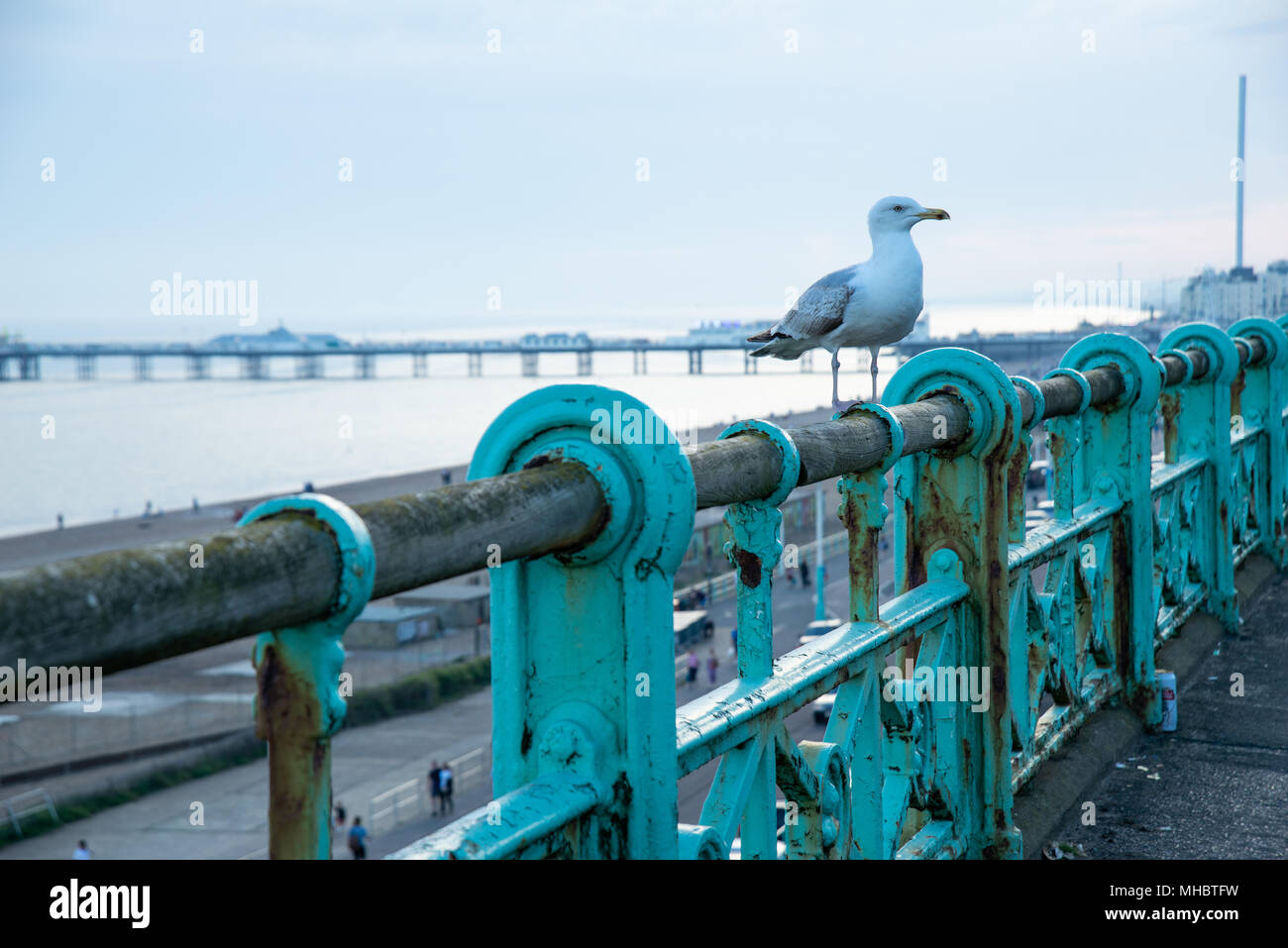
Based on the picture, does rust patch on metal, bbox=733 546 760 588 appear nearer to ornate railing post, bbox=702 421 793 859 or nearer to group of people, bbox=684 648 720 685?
ornate railing post, bbox=702 421 793 859

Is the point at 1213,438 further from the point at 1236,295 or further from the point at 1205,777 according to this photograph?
the point at 1236,295

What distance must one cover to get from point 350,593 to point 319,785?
0.19 metres

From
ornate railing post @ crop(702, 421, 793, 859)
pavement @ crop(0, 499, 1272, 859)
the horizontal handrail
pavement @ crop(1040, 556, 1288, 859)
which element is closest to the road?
pavement @ crop(0, 499, 1272, 859)

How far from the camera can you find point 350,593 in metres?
1.25

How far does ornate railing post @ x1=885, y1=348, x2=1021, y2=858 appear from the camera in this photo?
3.21m

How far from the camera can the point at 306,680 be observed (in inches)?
50.7

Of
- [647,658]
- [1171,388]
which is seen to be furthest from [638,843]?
[1171,388]

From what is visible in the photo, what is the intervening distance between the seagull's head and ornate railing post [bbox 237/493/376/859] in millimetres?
3595

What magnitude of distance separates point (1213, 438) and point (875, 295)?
209 centimetres

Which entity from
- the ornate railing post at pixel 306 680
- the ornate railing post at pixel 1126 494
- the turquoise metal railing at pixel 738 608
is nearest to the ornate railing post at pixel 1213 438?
the turquoise metal railing at pixel 738 608

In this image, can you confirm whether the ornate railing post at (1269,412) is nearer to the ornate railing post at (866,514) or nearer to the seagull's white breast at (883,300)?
the seagull's white breast at (883,300)

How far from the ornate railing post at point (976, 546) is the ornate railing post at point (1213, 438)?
2.74 meters
